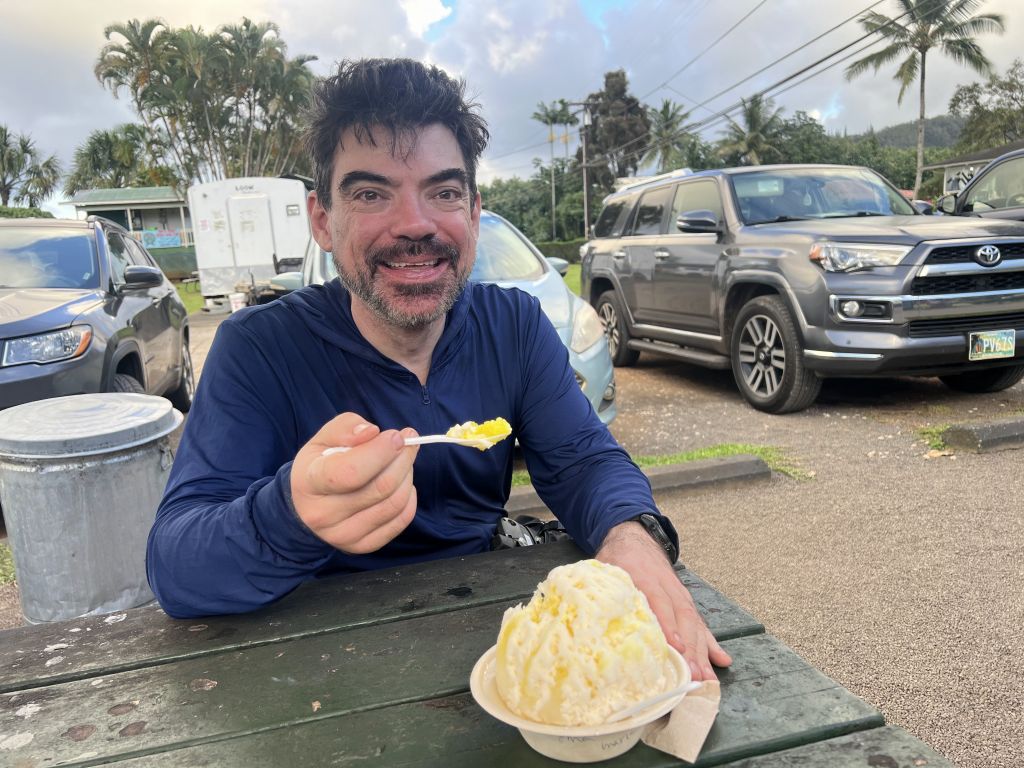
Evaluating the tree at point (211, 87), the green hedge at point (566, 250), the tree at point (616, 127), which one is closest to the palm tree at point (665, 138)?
the tree at point (616, 127)

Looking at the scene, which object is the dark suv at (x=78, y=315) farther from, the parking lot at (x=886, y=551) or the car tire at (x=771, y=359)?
the car tire at (x=771, y=359)

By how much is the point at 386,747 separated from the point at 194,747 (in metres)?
0.27

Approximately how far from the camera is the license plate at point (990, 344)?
5.27 metres

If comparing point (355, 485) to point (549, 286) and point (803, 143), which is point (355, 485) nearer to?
point (549, 286)

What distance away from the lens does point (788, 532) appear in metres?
3.89

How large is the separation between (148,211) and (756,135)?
123ft

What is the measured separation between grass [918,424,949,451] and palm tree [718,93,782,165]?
48.4 meters

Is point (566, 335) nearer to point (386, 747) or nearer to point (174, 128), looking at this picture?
point (386, 747)

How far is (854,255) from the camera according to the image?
5332mm

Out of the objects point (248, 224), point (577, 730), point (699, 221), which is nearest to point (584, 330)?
point (699, 221)

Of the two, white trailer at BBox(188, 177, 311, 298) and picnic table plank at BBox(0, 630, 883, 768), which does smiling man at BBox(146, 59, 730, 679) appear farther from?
white trailer at BBox(188, 177, 311, 298)

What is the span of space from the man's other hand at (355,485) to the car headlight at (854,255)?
4.96 m

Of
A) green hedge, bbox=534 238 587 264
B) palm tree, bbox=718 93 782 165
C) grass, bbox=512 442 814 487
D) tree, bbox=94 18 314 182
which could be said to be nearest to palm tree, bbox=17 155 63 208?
tree, bbox=94 18 314 182

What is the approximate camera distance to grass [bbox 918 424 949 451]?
4992 millimetres
